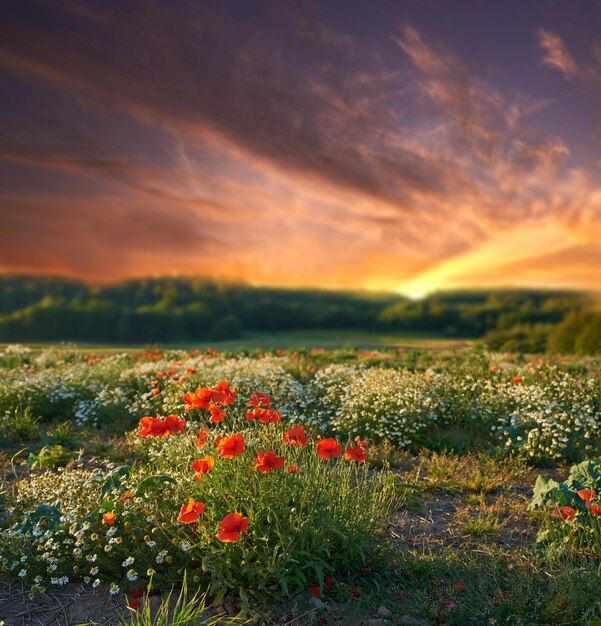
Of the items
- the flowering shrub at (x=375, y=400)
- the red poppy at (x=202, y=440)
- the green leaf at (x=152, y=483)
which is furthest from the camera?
the flowering shrub at (x=375, y=400)

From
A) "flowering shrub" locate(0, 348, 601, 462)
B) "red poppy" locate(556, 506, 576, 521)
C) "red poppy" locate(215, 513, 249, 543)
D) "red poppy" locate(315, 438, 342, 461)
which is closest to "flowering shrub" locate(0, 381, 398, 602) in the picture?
"red poppy" locate(315, 438, 342, 461)

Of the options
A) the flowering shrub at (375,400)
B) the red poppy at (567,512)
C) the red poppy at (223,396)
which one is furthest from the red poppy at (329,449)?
the flowering shrub at (375,400)

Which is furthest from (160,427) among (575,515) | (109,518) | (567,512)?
Result: (575,515)

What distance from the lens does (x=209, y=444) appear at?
430 centimetres

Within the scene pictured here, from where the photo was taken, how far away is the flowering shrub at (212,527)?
11.6ft

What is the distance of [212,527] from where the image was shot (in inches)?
144

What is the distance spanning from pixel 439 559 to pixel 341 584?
78cm

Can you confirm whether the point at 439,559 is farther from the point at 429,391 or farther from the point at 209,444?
the point at 429,391

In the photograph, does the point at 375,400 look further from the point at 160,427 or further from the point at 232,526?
the point at 232,526

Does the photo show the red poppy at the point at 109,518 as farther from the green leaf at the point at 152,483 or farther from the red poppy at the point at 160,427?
the red poppy at the point at 160,427

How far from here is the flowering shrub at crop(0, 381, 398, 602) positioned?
3.54 meters

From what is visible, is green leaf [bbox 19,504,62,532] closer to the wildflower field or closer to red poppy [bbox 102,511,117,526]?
the wildflower field

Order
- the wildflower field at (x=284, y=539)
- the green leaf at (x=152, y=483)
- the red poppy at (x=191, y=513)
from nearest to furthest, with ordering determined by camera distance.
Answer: the red poppy at (x=191, y=513), the wildflower field at (x=284, y=539), the green leaf at (x=152, y=483)

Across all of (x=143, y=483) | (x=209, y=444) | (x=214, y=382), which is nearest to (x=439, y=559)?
(x=209, y=444)
